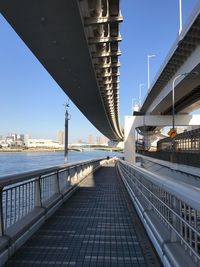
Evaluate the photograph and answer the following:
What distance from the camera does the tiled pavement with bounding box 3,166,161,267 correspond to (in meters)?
5.26

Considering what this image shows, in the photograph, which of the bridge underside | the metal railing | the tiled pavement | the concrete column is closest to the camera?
the tiled pavement

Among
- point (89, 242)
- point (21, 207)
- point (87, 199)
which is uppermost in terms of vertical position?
point (21, 207)

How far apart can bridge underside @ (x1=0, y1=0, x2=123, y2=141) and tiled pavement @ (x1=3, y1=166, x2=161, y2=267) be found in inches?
253

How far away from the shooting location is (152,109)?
165ft

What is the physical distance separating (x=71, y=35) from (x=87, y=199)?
6557 millimetres

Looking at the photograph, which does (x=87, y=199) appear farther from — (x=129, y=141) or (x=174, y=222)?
(x=129, y=141)

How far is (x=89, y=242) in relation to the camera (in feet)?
20.7

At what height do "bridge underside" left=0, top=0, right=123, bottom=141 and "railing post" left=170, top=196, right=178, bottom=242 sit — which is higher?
"bridge underside" left=0, top=0, right=123, bottom=141

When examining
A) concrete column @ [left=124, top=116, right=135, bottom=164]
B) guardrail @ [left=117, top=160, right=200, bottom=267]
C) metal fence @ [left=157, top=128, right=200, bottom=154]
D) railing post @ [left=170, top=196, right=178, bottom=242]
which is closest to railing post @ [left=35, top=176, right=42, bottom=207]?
guardrail @ [left=117, top=160, right=200, bottom=267]

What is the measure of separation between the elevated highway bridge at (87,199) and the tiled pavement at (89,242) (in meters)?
0.01

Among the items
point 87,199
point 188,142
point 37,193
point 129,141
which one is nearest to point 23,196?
point 37,193

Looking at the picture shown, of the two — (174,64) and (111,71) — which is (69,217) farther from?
(174,64)

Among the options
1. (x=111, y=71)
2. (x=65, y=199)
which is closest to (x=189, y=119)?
(x=111, y=71)

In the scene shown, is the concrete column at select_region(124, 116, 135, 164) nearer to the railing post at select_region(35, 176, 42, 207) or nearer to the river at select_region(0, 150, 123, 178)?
the river at select_region(0, 150, 123, 178)
